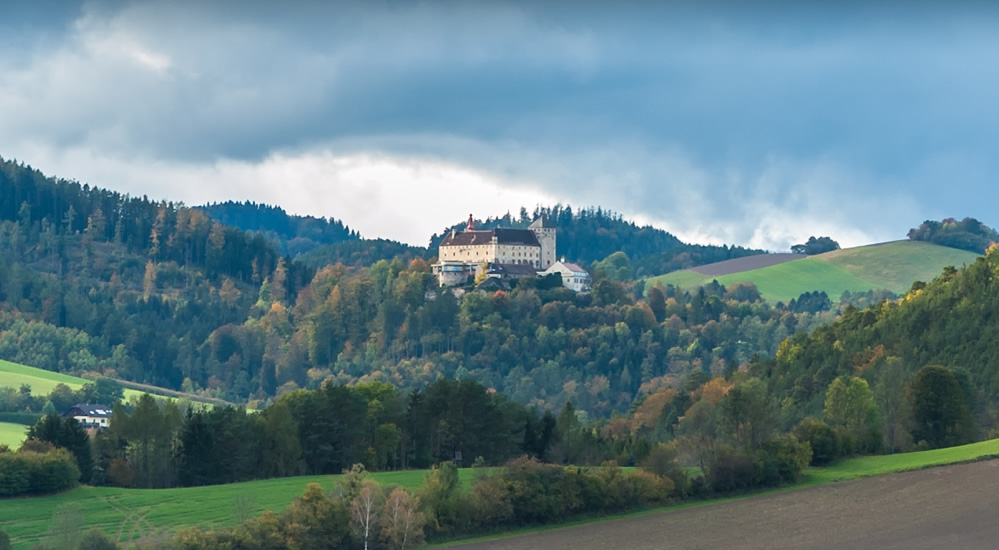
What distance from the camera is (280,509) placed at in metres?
79.6

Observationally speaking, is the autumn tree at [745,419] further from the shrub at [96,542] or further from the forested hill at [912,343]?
the shrub at [96,542]

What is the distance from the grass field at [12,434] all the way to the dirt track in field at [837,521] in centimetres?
5728

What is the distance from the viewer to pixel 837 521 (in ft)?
240

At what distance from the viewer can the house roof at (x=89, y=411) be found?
163175 millimetres

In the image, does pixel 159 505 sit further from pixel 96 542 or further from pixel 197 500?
pixel 96 542

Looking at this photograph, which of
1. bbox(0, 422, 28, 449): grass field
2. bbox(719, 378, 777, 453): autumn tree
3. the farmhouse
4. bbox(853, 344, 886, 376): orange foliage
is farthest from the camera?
the farmhouse

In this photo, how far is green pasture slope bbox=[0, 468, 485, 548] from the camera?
76.4 m

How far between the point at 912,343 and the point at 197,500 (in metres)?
66.6

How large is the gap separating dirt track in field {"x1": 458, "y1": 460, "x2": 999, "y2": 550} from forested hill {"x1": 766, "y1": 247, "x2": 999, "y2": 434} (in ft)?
102

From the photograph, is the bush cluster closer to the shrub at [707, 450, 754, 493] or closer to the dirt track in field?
the dirt track in field

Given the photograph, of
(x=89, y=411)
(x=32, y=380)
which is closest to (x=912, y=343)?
(x=89, y=411)

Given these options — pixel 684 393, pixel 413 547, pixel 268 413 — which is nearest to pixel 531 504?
pixel 413 547

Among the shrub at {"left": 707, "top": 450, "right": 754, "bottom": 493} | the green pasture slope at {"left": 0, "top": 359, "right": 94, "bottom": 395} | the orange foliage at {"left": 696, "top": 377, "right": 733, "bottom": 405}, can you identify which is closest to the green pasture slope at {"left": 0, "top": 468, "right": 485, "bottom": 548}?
the shrub at {"left": 707, "top": 450, "right": 754, "bottom": 493}

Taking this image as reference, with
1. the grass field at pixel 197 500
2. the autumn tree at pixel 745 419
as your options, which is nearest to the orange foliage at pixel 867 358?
the autumn tree at pixel 745 419
